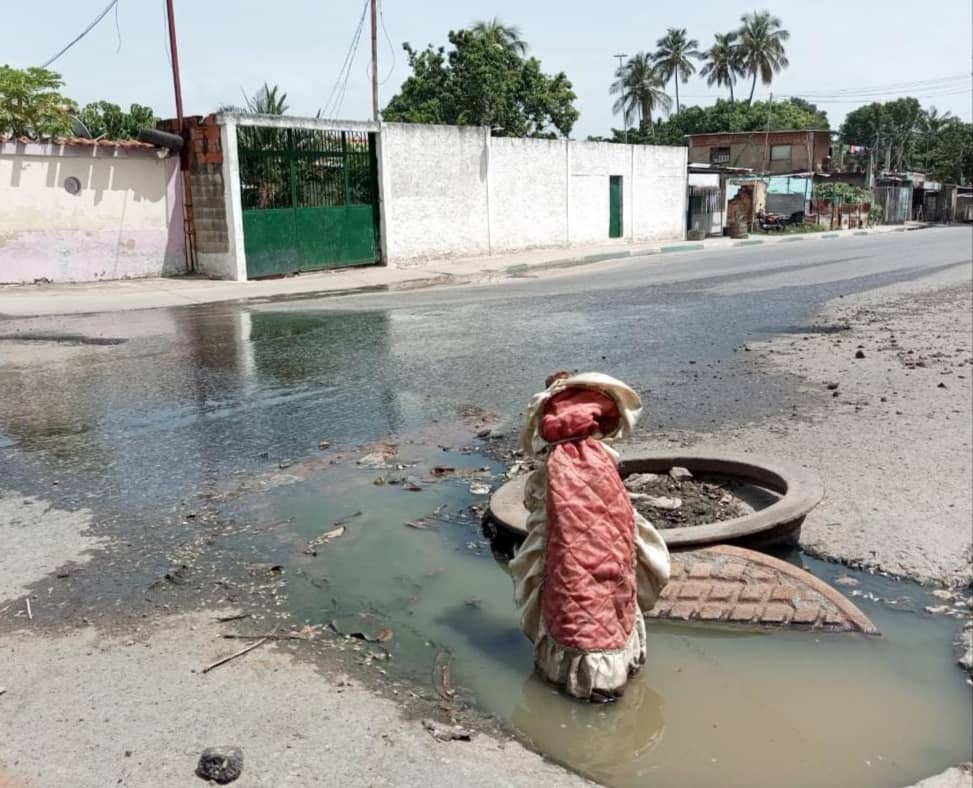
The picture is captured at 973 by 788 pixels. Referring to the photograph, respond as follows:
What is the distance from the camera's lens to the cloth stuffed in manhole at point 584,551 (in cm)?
301

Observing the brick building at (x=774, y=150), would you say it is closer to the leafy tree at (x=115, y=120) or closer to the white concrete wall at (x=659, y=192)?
the white concrete wall at (x=659, y=192)

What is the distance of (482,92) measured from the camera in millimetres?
Answer: 40906

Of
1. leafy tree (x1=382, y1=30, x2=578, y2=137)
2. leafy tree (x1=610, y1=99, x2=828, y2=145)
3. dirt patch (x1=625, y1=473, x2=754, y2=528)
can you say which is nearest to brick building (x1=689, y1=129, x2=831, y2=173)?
leafy tree (x1=610, y1=99, x2=828, y2=145)

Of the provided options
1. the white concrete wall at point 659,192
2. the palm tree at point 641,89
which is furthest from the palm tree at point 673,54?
the white concrete wall at point 659,192

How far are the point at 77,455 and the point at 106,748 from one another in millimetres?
3784

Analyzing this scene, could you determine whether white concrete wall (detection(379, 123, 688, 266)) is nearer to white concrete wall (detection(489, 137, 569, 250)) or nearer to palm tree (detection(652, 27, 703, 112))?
white concrete wall (detection(489, 137, 569, 250))

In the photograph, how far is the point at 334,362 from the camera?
9.55 meters

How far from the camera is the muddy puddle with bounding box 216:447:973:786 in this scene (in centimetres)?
288

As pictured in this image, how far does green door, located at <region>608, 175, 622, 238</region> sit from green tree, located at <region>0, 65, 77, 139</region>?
1707 centimetres

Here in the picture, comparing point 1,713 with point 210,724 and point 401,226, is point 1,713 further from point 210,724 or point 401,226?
point 401,226

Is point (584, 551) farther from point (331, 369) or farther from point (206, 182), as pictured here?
point (206, 182)

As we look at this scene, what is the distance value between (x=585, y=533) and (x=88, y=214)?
17.4 m

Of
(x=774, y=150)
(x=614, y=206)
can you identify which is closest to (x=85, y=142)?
(x=614, y=206)

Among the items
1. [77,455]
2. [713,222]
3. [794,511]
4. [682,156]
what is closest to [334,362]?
[77,455]
